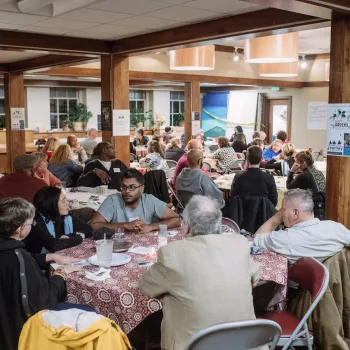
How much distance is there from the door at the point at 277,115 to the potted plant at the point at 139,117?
458 centimetres

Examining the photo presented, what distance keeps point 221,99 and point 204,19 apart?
14.1 m

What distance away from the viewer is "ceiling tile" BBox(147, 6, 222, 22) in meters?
4.78

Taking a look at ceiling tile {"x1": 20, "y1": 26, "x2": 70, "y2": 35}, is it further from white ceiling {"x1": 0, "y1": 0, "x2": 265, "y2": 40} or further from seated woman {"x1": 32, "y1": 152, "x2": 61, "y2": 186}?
seated woman {"x1": 32, "y1": 152, "x2": 61, "y2": 186}

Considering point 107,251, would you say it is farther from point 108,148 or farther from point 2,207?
point 108,148

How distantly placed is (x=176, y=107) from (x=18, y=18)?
15.7m

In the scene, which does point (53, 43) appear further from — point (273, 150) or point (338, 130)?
point (273, 150)

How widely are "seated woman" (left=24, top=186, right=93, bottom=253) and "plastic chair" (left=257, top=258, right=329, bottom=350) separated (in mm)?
1309

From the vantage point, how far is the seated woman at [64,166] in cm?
683

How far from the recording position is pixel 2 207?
264 cm

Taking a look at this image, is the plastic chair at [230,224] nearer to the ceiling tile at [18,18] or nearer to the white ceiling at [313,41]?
the ceiling tile at [18,18]

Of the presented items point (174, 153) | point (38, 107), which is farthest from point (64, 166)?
point (38, 107)

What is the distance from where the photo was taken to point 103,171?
20.7 ft

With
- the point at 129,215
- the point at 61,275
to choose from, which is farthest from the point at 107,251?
the point at 129,215

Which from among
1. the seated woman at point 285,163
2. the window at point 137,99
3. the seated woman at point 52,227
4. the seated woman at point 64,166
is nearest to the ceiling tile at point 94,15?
the seated woman at point 64,166
